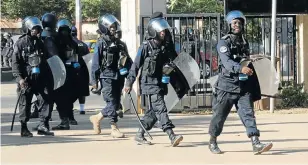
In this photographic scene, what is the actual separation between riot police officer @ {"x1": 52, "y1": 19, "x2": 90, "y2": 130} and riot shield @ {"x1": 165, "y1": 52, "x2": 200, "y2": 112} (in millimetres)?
2454

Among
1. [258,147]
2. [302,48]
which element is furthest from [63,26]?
[302,48]

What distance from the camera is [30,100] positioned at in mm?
10695

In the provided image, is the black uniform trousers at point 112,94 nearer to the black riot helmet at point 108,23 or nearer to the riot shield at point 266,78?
the black riot helmet at point 108,23

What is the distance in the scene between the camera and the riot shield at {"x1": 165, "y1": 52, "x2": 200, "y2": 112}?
10.1 metres

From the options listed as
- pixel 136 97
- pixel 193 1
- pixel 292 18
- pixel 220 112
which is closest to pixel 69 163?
pixel 220 112

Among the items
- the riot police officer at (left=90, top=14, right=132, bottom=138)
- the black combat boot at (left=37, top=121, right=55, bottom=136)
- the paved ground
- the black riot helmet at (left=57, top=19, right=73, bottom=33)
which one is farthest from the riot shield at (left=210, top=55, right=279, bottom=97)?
the black riot helmet at (left=57, top=19, right=73, bottom=33)

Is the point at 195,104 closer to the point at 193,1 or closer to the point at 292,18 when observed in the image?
the point at 292,18

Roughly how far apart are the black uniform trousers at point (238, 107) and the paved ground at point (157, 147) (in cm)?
35

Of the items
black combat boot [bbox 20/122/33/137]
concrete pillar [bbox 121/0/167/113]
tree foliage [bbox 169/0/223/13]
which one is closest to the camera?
black combat boot [bbox 20/122/33/137]

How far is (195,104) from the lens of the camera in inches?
578

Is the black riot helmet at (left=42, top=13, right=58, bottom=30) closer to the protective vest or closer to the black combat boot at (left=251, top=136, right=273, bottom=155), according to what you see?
the protective vest

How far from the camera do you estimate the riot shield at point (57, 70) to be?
11.1m

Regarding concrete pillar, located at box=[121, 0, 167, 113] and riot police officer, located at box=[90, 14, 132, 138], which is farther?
concrete pillar, located at box=[121, 0, 167, 113]

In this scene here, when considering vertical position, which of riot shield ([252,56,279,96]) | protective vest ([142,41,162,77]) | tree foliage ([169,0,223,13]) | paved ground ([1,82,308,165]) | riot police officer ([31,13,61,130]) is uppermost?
tree foliage ([169,0,223,13])
